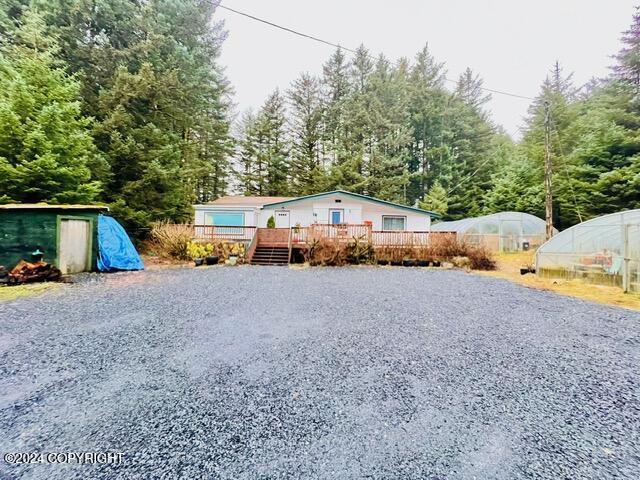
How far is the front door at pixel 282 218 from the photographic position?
54.0 ft

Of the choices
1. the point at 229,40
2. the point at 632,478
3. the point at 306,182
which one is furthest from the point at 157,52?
the point at 632,478

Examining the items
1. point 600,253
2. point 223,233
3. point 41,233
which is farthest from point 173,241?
point 600,253

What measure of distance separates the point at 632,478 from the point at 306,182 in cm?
2524

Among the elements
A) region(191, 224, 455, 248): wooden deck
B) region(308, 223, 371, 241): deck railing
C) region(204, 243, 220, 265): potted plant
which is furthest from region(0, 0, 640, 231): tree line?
region(308, 223, 371, 241): deck railing

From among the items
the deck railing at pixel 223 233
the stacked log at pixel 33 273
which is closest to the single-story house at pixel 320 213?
the deck railing at pixel 223 233

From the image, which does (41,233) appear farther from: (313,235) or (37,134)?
(313,235)

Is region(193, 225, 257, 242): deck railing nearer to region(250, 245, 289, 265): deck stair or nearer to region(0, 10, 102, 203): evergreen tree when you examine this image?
region(250, 245, 289, 265): deck stair

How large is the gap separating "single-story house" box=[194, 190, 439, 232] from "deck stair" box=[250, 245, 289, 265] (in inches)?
134

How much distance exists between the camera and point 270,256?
1248 centimetres

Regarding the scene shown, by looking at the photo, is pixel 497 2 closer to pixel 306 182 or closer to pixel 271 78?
pixel 306 182

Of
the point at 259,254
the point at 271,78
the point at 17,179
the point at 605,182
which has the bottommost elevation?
the point at 259,254

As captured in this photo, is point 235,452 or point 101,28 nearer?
point 235,452

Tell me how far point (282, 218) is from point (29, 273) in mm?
11085

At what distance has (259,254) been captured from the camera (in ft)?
41.6
